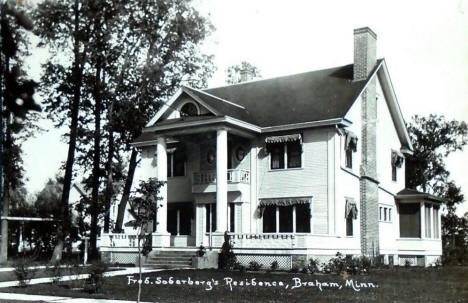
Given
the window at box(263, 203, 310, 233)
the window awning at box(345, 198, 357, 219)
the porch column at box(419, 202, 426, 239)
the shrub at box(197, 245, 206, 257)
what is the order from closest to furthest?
the shrub at box(197, 245, 206, 257) → the window awning at box(345, 198, 357, 219) → the window at box(263, 203, 310, 233) → the porch column at box(419, 202, 426, 239)

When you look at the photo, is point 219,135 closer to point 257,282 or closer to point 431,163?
point 257,282

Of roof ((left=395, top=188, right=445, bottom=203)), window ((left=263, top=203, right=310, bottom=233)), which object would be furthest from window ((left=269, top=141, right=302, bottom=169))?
roof ((left=395, top=188, right=445, bottom=203))

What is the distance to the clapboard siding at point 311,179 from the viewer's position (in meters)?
25.0

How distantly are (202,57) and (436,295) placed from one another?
2536cm

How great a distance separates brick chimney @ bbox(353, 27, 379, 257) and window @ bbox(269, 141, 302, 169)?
3.58 m

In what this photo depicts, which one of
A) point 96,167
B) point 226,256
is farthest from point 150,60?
point 226,256

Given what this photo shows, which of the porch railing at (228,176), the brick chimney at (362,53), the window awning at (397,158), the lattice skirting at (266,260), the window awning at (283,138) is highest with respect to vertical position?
the brick chimney at (362,53)

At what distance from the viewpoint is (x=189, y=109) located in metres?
26.6

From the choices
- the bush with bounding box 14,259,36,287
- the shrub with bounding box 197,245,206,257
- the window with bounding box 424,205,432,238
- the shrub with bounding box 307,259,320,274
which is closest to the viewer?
the bush with bounding box 14,259,36,287

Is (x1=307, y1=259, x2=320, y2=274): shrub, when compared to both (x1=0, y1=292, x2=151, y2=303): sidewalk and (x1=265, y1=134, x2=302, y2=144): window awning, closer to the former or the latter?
(x1=265, y1=134, x2=302, y2=144): window awning

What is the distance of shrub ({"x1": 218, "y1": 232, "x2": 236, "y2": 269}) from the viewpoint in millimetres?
23406

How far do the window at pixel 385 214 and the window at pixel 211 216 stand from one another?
27.2 feet

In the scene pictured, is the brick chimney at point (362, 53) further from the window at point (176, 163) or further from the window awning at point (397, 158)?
the window at point (176, 163)

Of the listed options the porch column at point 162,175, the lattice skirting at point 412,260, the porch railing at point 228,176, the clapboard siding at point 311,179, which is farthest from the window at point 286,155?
the lattice skirting at point 412,260
